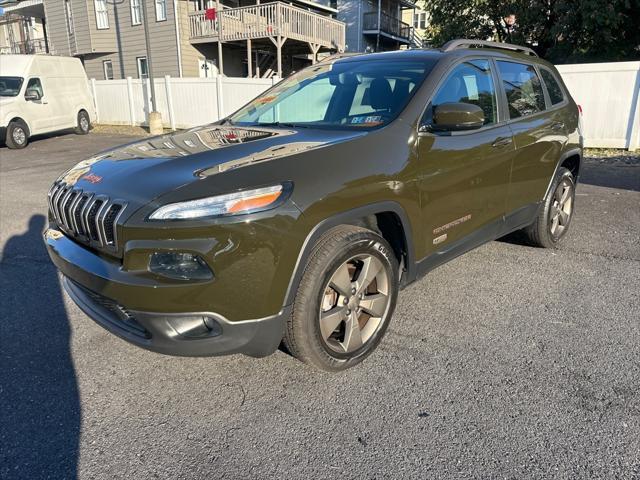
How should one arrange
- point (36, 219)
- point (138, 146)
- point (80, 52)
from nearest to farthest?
point (138, 146), point (36, 219), point (80, 52)

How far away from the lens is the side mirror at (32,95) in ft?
48.7

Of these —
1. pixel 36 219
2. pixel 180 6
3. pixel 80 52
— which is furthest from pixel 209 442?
pixel 80 52

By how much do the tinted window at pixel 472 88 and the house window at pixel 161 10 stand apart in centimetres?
2172

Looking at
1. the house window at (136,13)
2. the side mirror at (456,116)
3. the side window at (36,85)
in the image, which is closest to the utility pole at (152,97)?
the side window at (36,85)

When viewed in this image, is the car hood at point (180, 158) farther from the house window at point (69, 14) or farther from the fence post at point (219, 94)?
the house window at point (69, 14)

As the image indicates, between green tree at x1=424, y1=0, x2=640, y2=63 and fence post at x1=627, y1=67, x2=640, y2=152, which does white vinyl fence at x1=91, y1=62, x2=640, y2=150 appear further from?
green tree at x1=424, y1=0, x2=640, y2=63

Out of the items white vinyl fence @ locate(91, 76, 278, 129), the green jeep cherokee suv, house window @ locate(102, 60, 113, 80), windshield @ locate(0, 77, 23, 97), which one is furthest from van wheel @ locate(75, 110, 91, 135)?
the green jeep cherokee suv

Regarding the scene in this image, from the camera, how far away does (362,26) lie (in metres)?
28.7

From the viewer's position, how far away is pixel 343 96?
3.51m

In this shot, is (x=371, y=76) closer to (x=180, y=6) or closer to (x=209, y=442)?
(x=209, y=442)

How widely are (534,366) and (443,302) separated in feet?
2.99

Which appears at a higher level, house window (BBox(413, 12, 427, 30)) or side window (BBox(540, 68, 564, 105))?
house window (BBox(413, 12, 427, 30))

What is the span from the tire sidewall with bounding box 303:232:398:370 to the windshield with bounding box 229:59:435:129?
77 centimetres

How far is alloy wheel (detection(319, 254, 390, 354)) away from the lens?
8.50 feet
